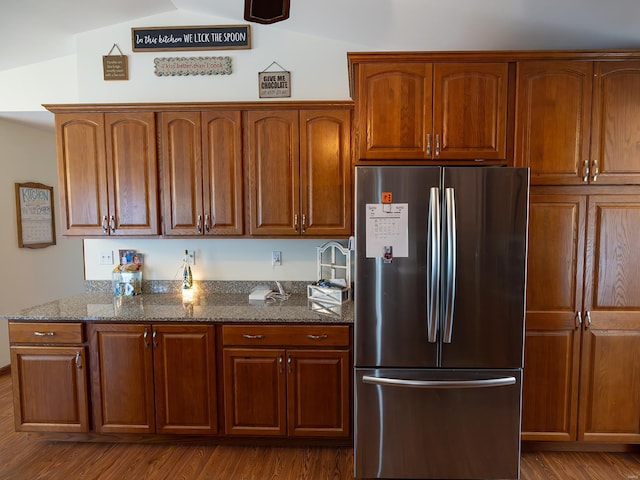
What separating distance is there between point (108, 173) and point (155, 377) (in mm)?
1459

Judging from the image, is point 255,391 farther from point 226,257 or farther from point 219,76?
point 219,76

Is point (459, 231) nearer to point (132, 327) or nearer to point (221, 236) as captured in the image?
point (221, 236)

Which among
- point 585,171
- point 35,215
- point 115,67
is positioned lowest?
point 35,215

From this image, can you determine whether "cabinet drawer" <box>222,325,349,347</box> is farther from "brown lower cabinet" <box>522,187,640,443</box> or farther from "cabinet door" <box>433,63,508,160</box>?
"cabinet door" <box>433,63,508,160</box>

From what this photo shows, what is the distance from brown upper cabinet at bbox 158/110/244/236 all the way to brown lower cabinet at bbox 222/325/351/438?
2.64ft

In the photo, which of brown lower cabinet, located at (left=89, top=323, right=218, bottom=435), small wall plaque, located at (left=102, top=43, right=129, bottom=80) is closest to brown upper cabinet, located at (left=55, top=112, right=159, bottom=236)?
small wall plaque, located at (left=102, top=43, right=129, bottom=80)

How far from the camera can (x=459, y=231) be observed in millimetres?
1767

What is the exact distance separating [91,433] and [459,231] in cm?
262

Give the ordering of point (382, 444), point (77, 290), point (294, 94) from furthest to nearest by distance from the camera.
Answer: point (77, 290)
point (294, 94)
point (382, 444)

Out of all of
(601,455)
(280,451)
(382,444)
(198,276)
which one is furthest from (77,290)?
(601,455)

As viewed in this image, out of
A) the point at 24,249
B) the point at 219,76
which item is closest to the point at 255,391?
the point at 219,76

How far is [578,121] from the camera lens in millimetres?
1956

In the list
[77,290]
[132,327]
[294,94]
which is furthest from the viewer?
[77,290]

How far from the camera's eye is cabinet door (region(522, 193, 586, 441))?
6.52ft
